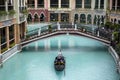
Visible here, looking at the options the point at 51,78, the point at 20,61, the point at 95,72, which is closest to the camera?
the point at 51,78

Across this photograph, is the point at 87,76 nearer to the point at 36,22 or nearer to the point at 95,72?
the point at 95,72

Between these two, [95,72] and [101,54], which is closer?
[95,72]

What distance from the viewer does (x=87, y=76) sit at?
25250 mm

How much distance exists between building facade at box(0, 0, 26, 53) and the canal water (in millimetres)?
1528

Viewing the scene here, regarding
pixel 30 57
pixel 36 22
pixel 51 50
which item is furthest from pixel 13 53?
pixel 36 22

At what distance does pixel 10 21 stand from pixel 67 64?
25.2 ft

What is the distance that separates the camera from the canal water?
83.4 feet

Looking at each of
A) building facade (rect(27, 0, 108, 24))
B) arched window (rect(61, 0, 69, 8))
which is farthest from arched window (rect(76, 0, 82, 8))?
arched window (rect(61, 0, 69, 8))

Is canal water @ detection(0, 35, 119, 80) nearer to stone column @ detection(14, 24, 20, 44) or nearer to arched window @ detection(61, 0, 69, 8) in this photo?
stone column @ detection(14, 24, 20, 44)

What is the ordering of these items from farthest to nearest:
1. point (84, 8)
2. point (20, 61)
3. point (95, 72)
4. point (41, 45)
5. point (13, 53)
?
point (84, 8)
point (41, 45)
point (13, 53)
point (20, 61)
point (95, 72)

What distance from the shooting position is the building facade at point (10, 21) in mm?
30294

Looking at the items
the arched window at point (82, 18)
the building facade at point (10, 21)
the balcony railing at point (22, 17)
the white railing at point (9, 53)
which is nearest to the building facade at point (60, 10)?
the arched window at point (82, 18)

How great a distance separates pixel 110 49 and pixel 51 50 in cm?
672

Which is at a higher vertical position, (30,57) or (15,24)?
(15,24)
